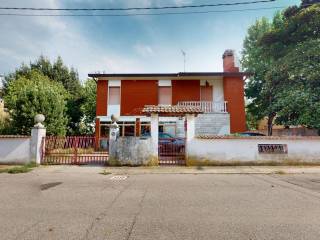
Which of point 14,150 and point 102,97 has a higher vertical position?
point 102,97

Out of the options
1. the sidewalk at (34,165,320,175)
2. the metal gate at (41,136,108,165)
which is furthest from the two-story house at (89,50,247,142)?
the sidewalk at (34,165,320,175)

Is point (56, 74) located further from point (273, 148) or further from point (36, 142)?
point (273, 148)

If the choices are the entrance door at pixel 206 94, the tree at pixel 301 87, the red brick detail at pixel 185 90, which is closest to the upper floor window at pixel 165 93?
the red brick detail at pixel 185 90

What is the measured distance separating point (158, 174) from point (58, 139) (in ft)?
18.7

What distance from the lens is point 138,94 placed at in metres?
21.5

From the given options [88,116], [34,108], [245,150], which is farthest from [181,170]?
[88,116]

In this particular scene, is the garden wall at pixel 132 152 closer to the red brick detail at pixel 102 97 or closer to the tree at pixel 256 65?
the red brick detail at pixel 102 97

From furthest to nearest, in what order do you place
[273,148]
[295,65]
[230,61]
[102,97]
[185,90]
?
1. [230,61]
2. [185,90]
3. [102,97]
4. [295,65]
5. [273,148]

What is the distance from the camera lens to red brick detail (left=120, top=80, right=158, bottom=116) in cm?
2144

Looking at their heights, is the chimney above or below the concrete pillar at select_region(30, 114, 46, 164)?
above

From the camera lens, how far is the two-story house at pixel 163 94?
20.4 m

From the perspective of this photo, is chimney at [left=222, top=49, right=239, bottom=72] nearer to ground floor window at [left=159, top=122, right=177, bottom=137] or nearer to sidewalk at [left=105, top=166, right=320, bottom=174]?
ground floor window at [left=159, top=122, right=177, bottom=137]

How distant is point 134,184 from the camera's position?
808 centimetres

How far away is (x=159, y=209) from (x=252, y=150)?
8615mm
